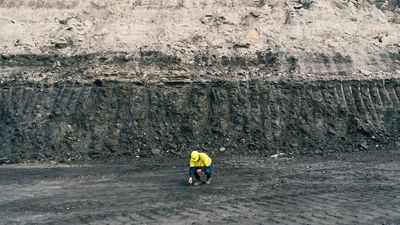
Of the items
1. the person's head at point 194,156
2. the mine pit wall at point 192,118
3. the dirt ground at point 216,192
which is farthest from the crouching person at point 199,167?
the mine pit wall at point 192,118

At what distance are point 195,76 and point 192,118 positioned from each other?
178 centimetres

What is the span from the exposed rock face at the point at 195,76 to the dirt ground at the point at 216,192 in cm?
106

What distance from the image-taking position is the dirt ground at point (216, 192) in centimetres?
876

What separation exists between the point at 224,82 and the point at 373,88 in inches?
198

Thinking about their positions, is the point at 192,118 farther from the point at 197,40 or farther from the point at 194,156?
the point at 194,156

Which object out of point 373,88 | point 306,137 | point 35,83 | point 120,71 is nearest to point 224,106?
point 306,137

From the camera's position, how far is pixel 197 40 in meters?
17.0

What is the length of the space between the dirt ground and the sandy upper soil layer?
12.4 feet

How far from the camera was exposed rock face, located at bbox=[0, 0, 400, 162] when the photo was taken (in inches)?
558

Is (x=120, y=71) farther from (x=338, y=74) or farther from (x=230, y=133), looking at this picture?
(x=338, y=74)

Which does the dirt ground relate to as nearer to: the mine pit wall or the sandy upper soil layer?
the mine pit wall

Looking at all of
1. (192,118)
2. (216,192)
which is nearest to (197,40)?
(192,118)

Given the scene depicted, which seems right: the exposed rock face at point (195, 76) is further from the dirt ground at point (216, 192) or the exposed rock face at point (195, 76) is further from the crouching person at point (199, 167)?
the crouching person at point (199, 167)

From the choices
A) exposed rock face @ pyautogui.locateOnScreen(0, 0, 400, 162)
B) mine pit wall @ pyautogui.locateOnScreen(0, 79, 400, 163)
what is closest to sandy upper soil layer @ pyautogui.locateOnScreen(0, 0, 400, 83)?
exposed rock face @ pyautogui.locateOnScreen(0, 0, 400, 162)
